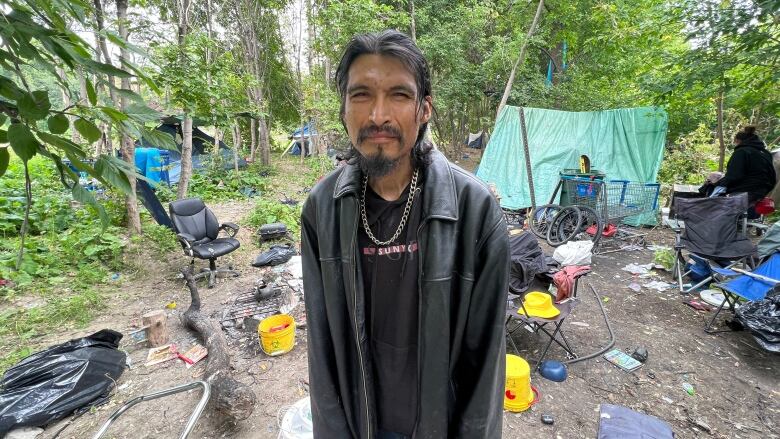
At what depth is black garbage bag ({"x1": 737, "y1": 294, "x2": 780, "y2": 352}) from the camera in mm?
3229

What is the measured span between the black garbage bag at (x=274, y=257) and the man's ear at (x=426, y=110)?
526 centimetres

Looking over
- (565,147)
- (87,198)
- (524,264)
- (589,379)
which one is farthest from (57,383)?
(565,147)

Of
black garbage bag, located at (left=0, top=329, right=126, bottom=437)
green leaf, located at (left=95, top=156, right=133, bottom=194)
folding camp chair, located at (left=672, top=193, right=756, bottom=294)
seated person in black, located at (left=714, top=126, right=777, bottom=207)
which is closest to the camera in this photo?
green leaf, located at (left=95, top=156, right=133, bottom=194)

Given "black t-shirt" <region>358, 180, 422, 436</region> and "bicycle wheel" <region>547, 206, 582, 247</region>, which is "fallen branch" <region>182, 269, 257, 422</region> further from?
"bicycle wheel" <region>547, 206, 582, 247</region>

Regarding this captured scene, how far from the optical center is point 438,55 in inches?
441

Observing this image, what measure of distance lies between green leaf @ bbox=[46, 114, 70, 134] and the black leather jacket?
0.78 metres

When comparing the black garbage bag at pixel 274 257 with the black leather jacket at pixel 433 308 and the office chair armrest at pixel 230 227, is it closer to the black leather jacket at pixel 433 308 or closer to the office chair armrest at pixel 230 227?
the office chair armrest at pixel 230 227

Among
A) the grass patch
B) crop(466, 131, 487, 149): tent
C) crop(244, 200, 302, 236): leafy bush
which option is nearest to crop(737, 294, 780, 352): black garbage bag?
crop(244, 200, 302, 236): leafy bush

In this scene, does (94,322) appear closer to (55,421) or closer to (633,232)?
(55,421)

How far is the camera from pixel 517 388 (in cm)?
287

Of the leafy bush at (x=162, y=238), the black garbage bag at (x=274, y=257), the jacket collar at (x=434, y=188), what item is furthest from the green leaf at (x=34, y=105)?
the leafy bush at (x=162, y=238)

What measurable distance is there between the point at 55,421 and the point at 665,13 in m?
10.4

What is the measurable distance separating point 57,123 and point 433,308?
1116 millimetres

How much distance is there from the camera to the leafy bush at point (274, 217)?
8.02 m
